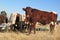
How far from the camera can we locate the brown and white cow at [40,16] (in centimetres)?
1976

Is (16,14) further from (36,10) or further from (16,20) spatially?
(36,10)

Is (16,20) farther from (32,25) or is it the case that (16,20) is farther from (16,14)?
(32,25)

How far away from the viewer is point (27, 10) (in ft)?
64.6

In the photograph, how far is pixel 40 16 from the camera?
69.9ft

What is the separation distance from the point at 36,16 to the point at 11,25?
8.70ft

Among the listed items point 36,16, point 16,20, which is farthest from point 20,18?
point 36,16

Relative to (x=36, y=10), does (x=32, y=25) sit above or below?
below

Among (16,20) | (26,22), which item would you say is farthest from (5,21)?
(26,22)

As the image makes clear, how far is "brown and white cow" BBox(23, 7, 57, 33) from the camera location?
19.8m

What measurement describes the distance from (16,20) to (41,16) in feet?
9.29

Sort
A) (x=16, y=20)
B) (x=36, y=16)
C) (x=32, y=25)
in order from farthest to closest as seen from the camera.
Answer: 1. (x=16, y=20)
2. (x=36, y=16)
3. (x=32, y=25)

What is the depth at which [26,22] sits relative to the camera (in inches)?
781

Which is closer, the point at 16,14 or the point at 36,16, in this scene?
the point at 36,16

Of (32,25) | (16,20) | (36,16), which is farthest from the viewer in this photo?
(16,20)
